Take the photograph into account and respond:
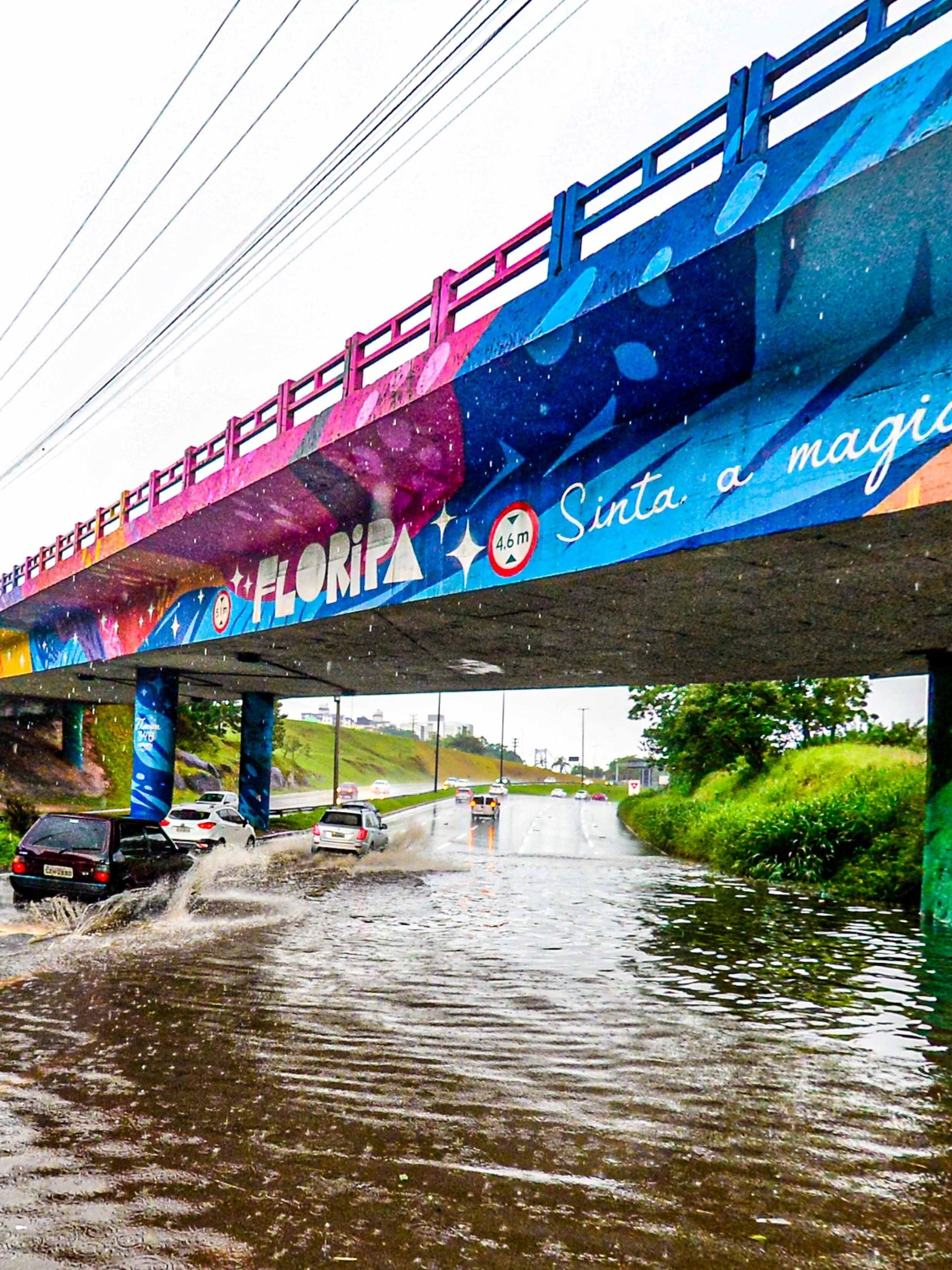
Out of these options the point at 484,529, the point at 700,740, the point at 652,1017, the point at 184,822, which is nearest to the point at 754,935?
the point at 652,1017

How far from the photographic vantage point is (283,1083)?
635 cm

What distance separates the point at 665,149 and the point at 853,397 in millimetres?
3182

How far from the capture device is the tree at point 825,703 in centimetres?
3278

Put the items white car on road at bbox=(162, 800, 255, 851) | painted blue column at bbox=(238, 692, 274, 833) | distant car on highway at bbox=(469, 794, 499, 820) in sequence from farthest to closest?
distant car on highway at bbox=(469, 794, 499, 820), painted blue column at bbox=(238, 692, 274, 833), white car on road at bbox=(162, 800, 255, 851)

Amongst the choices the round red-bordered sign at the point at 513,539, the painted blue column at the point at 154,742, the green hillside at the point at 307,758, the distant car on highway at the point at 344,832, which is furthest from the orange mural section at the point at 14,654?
the round red-bordered sign at the point at 513,539

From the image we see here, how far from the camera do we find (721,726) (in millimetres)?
34219

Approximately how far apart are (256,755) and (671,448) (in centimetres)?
2597

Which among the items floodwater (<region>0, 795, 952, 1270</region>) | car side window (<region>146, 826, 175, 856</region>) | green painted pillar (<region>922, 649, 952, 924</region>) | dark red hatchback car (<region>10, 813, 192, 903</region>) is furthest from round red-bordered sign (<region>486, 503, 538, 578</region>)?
green painted pillar (<region>922, 649, 952, 924</region>)

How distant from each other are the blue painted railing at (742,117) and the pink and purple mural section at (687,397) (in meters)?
0.59

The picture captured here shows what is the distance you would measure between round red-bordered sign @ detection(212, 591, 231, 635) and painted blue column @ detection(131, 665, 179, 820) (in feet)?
24.5

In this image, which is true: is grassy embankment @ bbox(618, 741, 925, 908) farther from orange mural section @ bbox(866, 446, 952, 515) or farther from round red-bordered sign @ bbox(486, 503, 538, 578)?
orange mural section @ bbox(866, 446, 952, 515)

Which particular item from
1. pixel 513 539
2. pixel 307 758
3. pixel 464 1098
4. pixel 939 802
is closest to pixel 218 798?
pixel 939 802

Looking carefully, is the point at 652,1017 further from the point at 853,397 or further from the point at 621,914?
the point at 621,914

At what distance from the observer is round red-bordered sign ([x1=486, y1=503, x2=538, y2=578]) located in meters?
11.3
